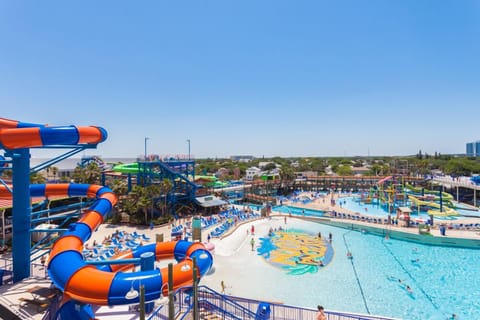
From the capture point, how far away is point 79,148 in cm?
1133

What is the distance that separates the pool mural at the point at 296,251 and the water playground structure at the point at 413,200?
50.6ft

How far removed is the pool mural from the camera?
19.0 metres

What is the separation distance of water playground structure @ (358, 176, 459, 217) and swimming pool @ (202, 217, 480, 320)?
48.5 feet

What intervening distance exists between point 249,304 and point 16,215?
10.3 meters

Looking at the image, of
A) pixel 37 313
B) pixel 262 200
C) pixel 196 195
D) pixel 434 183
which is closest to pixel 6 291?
pixel 37 313

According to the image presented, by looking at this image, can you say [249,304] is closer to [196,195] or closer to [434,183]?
[196,195]

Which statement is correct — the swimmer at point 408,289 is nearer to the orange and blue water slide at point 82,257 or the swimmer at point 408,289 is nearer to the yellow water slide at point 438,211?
the orange and blue water slide at point 82,257

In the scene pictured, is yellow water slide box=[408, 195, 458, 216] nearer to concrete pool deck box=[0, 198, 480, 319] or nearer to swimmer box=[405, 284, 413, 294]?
concrete pool deck box=[0, 198, 480, 319]

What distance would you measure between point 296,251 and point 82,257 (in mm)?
17167

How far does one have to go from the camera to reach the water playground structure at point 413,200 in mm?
36625

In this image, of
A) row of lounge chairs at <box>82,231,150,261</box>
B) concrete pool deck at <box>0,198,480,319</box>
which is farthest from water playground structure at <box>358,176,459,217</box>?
row of lounge chairs at <box>82,231,150,261</box>

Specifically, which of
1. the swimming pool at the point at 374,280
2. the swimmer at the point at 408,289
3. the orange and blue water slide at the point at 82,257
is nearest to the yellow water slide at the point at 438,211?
the swimming pool at the point at 374,280

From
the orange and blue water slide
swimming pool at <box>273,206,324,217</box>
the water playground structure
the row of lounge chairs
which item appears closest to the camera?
the orange and blue water slide

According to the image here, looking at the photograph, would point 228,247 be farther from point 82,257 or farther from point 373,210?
point 373,210
